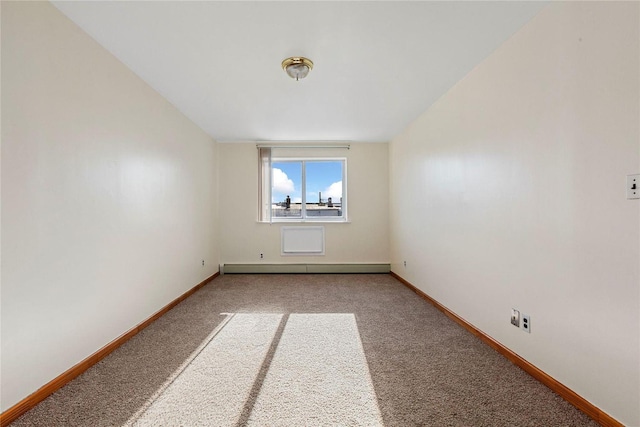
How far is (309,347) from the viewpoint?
7.39 ft

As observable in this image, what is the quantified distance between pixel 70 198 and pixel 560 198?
117 inches

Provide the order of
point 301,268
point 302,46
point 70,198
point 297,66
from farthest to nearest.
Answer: point 301,268, point 297,66, point 302,46, point 70,198

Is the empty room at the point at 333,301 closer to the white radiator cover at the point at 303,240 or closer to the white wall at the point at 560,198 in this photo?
the white wall at the point at 560,198

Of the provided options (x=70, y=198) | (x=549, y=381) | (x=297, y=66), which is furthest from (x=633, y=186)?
(x=70, y=198)

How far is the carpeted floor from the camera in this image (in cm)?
148

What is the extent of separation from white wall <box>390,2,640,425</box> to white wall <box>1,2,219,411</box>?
293 centimetres

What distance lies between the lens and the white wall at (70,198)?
1.50 m

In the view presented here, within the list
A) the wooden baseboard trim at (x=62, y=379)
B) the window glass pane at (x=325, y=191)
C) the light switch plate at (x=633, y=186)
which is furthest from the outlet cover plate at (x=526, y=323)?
the window glass pane at (x=325, y=191)

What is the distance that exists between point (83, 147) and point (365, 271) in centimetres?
418

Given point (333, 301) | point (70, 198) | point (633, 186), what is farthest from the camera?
point (333, 301)

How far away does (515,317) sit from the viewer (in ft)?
6.50

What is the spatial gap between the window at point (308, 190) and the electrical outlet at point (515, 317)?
3377mm

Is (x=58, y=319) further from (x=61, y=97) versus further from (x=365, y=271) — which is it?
(x=365, y=271)

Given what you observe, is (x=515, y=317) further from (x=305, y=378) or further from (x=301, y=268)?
A: (x=301, y=268)
